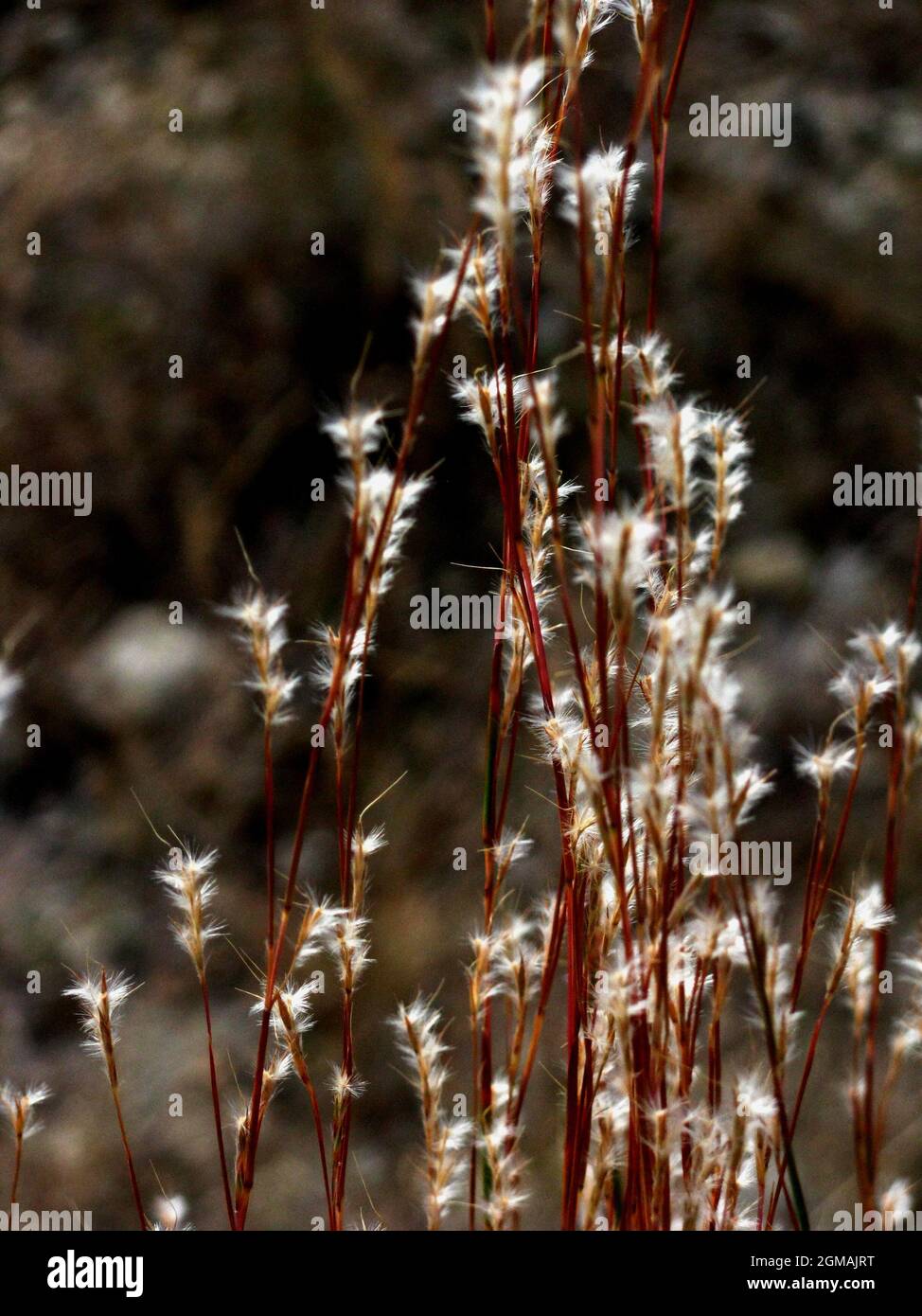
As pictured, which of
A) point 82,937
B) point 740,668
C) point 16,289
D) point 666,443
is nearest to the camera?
point 666,443

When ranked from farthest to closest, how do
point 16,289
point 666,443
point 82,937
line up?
point 16,289 < point 82,937 < point 666,443

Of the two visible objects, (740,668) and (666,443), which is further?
(740,668)

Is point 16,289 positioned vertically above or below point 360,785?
above

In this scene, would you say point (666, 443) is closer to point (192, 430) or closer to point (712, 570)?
point (712, 570)
